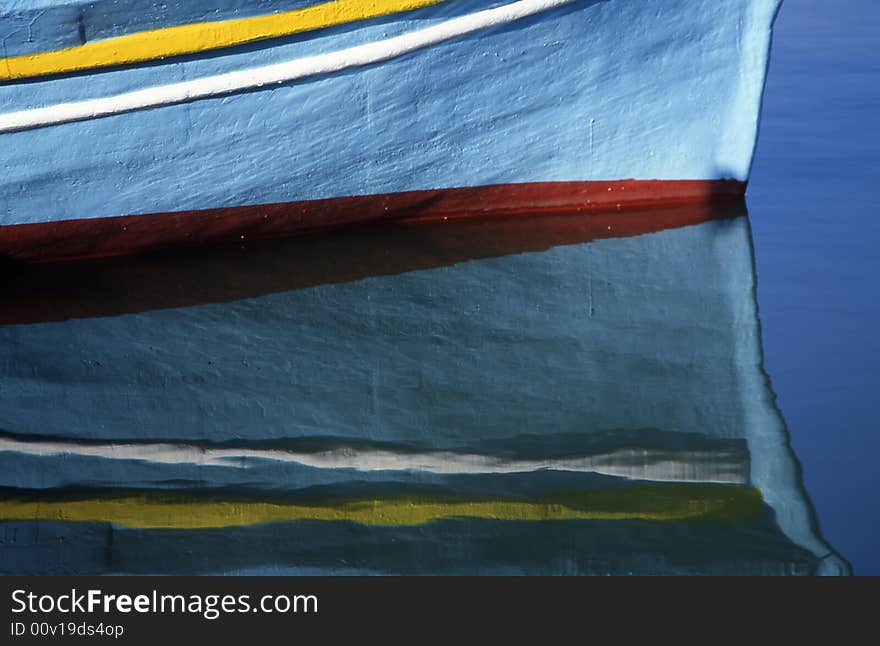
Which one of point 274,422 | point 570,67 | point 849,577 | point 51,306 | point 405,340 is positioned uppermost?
point 570,67

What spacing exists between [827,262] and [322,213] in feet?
6.04

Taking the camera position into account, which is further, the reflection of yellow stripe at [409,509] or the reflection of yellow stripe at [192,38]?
the reflection of yellow stripe at [192,38]

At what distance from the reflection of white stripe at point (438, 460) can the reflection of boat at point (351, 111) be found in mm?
1390

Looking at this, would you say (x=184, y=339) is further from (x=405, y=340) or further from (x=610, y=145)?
(x=610, y=145)

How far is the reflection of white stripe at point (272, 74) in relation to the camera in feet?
14.2

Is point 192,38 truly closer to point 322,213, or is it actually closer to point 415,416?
point 322,213

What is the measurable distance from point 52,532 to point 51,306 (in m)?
1.47

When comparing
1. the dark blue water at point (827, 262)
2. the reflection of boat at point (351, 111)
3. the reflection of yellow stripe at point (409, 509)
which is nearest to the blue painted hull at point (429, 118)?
the reflection of boat at point (351, 111)

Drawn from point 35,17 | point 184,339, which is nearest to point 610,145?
point 184,339

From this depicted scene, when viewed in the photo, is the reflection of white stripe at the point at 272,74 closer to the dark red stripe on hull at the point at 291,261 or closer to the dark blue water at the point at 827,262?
the dark red stripe on hull at the point at 291,261

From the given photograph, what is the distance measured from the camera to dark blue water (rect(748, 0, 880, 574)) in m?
3.06

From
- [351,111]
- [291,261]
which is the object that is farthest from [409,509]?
[351,111]

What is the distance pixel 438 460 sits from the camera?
129 inches

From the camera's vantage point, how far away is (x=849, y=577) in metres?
2.67
